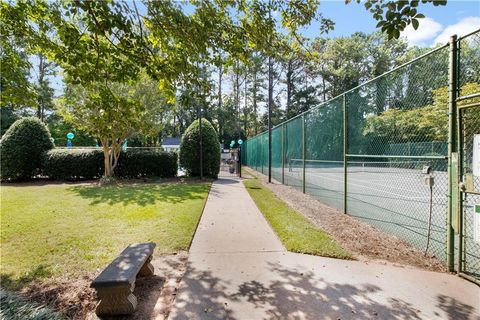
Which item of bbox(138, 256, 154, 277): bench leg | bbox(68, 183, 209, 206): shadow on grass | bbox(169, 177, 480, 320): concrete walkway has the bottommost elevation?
bbox(169, 177, 480, 320): concrete walkway

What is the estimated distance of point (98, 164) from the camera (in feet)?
48.7

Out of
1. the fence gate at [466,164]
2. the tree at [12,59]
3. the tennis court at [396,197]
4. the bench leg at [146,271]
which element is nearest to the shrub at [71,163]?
the tree at [12,59]

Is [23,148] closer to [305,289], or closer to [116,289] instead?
[116,289]

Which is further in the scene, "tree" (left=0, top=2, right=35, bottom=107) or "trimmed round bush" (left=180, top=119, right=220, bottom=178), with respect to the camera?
"trimmed round bush" (left=180, top=119, right=220, bottom=178)

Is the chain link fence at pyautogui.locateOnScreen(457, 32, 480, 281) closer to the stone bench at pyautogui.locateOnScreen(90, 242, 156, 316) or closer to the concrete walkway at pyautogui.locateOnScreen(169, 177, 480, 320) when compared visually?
the concrete walkway at pyautogui.locateOnScreen(169, 177, 480, 320)

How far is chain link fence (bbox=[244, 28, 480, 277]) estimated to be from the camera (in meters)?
3.67

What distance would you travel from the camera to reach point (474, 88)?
3352 millimetres

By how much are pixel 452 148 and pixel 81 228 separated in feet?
20.5

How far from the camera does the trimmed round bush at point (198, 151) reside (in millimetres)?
14281

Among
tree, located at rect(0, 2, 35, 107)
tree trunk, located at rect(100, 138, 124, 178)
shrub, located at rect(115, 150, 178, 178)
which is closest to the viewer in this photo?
tree, located at rect(0, 2, 35, 107)

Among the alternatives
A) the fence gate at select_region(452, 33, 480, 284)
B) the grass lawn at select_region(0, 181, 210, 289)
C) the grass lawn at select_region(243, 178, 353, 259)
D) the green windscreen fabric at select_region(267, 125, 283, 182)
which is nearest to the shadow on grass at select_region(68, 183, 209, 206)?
the grass lawn at select_region(0, 181, 210, 289)

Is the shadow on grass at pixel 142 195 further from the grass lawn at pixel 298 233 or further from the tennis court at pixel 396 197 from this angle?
the tennis court at pixel 396 197

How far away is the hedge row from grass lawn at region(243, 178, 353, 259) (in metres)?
8.28

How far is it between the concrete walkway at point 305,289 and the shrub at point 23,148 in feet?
44.2
